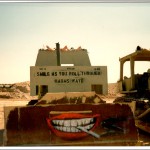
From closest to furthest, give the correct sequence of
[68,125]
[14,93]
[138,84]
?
[68,125] → [138,84] → [14,93]

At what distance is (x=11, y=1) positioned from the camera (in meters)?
5.80

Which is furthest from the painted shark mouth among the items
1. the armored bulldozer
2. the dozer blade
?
the armored bulldozer

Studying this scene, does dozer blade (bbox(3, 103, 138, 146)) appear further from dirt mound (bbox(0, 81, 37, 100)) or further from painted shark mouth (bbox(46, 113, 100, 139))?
dirt mound (bbox(0, 81, 37, 100))

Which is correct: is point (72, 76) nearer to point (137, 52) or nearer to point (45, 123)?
point (45, 123)

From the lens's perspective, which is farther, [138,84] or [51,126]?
[138,84]

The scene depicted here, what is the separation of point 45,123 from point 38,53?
3.25 meters

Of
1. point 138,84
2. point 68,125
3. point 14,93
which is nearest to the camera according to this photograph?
point 68,125

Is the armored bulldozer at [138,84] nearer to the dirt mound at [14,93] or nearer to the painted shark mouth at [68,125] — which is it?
the painted shark mouth at [68,125]

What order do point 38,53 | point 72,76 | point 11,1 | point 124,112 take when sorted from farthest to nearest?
point 38,53 < point 72,76 < point 124,112 < point 11,1

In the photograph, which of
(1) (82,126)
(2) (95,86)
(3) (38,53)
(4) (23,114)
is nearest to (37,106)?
(4) (23,114)

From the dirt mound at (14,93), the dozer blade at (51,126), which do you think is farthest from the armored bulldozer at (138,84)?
the dirt mound at (14,93)

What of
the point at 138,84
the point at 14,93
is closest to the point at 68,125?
the point at 138,84

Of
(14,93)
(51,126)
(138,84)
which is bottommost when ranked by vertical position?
(14,93)

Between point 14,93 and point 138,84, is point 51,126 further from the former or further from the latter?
point 14,93
